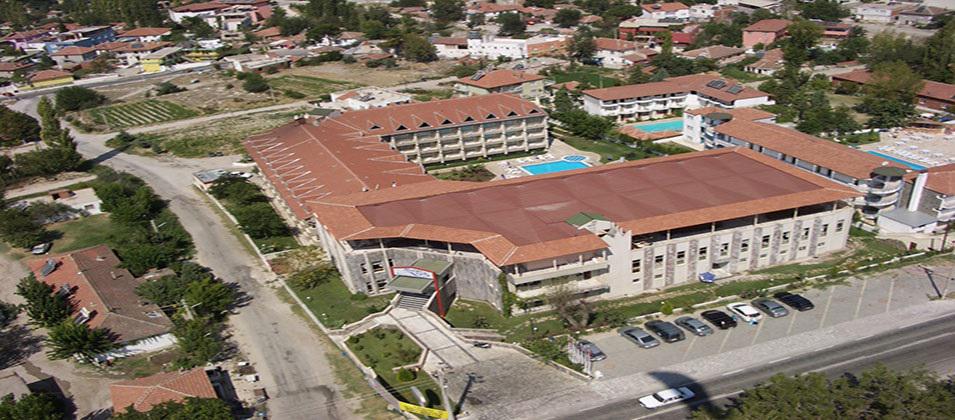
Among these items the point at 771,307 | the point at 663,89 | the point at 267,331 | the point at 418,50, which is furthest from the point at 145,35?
the point at 771,307

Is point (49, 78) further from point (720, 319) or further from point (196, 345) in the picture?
point (720, 319)

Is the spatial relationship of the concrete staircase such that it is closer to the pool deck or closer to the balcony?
the balcony

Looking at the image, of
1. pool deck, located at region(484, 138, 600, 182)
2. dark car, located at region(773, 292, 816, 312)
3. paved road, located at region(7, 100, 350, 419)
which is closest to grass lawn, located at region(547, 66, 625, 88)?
pool deck, located at region(484, 138, 600, 182)

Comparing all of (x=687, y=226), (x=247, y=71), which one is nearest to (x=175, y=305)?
(x=687, y=226)

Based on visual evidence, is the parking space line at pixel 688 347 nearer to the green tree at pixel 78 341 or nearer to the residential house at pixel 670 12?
the green tree at pixel 78 341

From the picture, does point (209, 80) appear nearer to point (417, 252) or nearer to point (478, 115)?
point (478, 115)

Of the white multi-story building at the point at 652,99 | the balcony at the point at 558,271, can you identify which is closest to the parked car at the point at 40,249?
the balcony at the point at 558,271

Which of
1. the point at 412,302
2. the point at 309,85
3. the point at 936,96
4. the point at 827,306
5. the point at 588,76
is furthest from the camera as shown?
the point at 309,85
